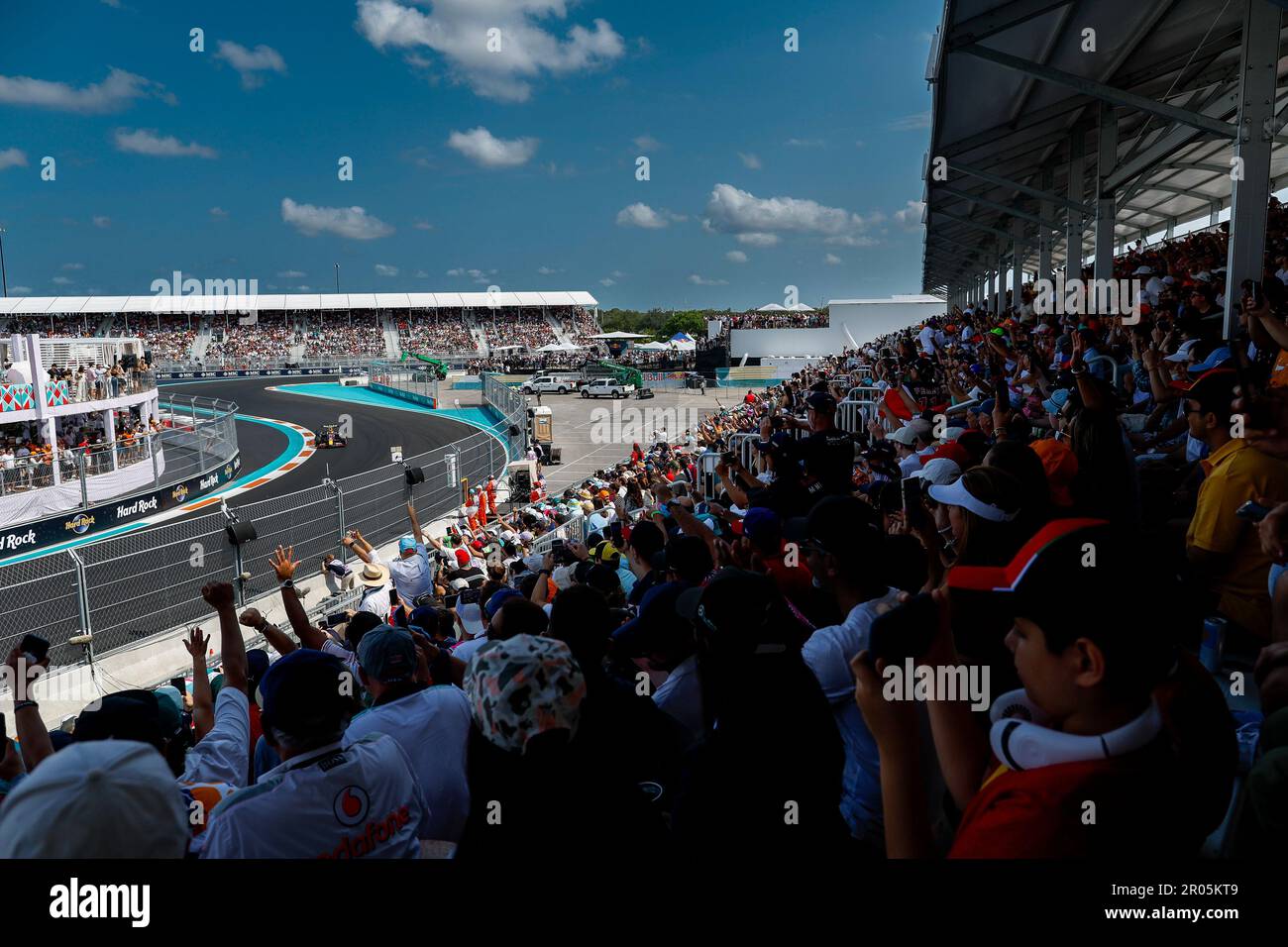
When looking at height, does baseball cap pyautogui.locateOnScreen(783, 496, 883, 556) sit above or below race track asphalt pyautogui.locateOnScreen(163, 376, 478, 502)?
above

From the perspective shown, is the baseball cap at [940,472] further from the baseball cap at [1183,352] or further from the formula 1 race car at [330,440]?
the formula 1 race car at [330,440]

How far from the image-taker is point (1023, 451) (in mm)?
2604

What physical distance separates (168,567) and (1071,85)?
1102 centimetres

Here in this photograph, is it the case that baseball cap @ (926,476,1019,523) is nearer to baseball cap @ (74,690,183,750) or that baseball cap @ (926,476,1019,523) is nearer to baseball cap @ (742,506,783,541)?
baseball cap @ (742,506,783,541)

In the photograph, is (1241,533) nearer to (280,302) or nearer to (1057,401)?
(1057,401)

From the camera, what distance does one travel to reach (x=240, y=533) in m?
10.2

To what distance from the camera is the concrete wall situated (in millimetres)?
54750

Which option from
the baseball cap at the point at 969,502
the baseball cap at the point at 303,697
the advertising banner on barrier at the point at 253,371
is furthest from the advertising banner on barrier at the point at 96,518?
the advertising banner on barrier at the point at 253,371

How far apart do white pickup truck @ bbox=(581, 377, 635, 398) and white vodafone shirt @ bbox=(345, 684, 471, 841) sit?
4047 centimetres

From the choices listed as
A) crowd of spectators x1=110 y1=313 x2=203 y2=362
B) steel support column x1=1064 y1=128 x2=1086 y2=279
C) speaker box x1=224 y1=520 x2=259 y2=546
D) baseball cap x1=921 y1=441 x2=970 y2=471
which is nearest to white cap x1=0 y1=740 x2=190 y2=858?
baseball cap x1=921 y1=441 x2=970 y2=471

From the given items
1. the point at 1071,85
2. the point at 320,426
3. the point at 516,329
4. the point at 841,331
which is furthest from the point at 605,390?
the point at 516,329

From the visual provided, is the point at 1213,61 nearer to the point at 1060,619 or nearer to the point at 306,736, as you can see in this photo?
the point at 1060,619

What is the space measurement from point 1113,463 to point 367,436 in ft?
101
